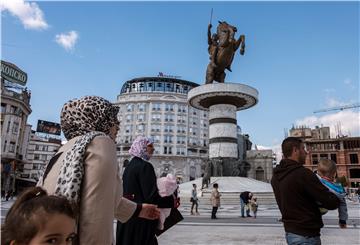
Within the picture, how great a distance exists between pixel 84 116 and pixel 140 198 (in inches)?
58.6

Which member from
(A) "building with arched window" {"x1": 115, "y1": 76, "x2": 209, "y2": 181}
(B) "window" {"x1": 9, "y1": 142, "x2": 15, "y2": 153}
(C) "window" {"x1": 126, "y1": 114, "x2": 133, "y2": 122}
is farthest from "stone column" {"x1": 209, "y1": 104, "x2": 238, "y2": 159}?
(C) "window" {"x1": 126, "y1": 114, "x2": 133, "y2": 122}

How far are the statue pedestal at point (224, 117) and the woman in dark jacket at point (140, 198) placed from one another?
22.6 metres

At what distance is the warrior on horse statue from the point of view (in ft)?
93.0

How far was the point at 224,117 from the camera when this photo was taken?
2648 centimetres

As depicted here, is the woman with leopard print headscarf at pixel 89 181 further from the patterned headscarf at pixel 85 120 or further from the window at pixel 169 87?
the window at pixel 169 87

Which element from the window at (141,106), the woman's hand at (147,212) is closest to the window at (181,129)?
the window at (141,106)

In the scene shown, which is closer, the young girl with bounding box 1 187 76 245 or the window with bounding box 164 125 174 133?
the young girl with bounding box 1 187 76 245

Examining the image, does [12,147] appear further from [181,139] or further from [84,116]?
[84,116]

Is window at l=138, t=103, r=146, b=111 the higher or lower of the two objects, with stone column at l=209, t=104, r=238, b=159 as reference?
higher

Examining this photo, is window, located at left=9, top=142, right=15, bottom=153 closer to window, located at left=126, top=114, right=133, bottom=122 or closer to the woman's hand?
window, located at left=126, top=114, right=133, bottom=122

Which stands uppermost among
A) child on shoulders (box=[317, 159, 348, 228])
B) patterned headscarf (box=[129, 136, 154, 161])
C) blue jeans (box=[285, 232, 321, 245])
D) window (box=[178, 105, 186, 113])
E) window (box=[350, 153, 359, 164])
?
window (box=[178, 105, 186, 113])

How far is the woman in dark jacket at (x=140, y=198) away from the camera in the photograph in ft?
10.7

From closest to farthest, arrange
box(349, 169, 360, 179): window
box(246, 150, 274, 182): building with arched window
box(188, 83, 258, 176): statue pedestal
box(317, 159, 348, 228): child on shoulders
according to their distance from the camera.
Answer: box(317, 159, 348, 228): child on shoulders
box(188, 83, 258, 176): statue pedestal
box(349, 169, 360, 179): window
box(246, 150, 274, 182): building with arched window

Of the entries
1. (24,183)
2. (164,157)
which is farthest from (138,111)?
(24,183)
